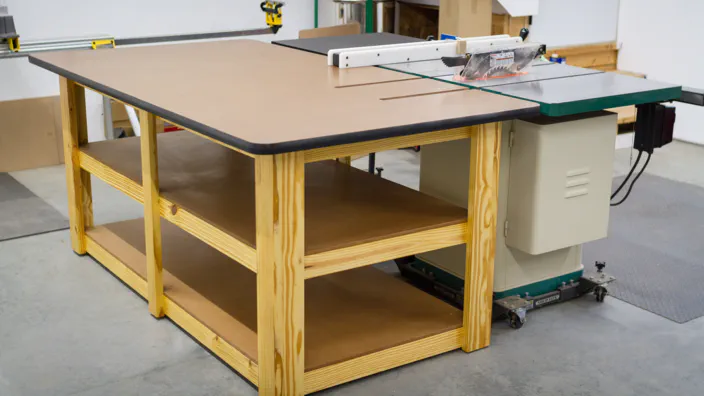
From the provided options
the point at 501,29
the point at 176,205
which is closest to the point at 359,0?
the point at 501,29

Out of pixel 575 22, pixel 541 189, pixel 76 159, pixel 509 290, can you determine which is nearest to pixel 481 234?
pixel 541 189

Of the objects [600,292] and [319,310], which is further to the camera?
[600,292]

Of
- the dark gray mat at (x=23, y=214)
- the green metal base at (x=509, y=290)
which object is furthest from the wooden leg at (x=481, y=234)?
the dark gray mat at (x=23, y=214)

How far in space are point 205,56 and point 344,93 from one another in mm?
1019

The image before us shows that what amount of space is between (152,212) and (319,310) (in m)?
0.65

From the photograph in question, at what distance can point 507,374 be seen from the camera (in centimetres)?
277

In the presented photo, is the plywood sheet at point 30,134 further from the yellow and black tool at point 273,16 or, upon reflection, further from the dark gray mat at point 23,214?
the yellow and black tool at point 273,16

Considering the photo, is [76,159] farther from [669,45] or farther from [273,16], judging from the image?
[669,45]

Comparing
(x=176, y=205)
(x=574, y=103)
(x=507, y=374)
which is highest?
(x=574, y=103)

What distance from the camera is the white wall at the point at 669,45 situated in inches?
221

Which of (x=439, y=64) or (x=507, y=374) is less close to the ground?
(x=439, y=64)

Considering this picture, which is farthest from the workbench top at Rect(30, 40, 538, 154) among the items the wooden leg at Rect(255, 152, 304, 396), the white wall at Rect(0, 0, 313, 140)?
the white wall at Rect(0, 0, 313, 140)

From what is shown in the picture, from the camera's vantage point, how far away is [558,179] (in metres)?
2.90

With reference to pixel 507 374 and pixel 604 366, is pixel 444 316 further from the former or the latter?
pixel 604 366
